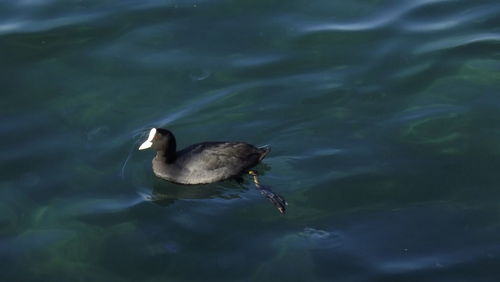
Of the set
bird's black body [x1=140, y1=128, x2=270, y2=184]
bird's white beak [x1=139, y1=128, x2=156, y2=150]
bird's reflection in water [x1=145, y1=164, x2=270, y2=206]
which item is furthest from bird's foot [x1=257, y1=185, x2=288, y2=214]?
bird's white beak [x1=139, y1=128, x2=156, y2=150]

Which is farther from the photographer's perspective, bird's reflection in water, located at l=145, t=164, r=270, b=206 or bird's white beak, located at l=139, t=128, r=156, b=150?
bird's white beak, located at l=139, t=128, r=156, b=150

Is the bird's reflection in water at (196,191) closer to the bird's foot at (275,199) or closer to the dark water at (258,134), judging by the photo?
the dark water at (258,134)

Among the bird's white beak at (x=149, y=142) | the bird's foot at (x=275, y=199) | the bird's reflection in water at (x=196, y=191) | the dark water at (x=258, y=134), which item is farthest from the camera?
the bird's white beak at (x=149, y=142)

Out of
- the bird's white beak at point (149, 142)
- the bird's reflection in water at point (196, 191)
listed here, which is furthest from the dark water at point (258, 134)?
the bird's white beak at point (149, 142)

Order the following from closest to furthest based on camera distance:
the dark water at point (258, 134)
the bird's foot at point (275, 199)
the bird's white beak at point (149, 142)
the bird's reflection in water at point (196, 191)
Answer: the dark water at point (258, 134) → the bird's foot at point (275, 199) → the bird's reflection in water at point (196, 191) → the bird's white beak at point (149, 142)

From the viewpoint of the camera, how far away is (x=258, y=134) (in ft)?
39.4

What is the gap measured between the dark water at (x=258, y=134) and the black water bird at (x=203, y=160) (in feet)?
0.60

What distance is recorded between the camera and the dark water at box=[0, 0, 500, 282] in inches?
395

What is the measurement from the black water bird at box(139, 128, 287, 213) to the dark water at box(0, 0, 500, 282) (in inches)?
7.2

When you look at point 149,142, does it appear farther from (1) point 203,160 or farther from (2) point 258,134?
(2) point 258,134

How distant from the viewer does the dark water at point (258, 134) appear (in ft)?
32.9

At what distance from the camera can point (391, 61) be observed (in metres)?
13.5

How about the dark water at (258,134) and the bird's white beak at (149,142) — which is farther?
the bird's white beak at (149,142)

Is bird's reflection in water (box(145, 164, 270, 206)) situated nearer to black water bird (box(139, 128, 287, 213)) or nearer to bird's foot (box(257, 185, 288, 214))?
black water bird (box(139, 128, 287, 213))
